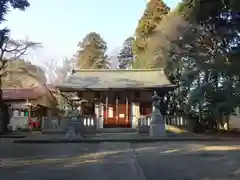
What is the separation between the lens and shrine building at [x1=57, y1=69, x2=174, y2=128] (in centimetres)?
2836

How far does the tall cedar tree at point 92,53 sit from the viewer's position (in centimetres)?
5269

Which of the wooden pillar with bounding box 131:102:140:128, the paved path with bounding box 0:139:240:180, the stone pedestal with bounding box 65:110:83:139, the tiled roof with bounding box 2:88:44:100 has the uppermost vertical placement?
the tiled roof with bounding box 2:88:44:100

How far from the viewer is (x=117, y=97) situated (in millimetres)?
29734

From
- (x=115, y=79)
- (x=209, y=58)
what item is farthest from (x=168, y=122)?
(x=115, y=79)

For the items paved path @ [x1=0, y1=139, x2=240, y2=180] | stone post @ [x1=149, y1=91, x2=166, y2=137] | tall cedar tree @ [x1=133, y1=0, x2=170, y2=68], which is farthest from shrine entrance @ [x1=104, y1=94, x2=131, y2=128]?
paved path @ [x1=0, y1=139, x2=240, y2=180]

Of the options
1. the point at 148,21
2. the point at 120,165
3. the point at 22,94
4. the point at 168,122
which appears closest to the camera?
the point at 120,165

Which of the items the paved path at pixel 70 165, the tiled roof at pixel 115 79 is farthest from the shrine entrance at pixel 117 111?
the paved path at pixel 70 165

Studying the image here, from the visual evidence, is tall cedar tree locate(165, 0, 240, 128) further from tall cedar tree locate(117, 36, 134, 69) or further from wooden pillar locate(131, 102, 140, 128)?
tall cedar tree locate(117, 36, 134, 69)

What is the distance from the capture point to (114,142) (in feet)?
61.2

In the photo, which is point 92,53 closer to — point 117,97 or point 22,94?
point 22,94

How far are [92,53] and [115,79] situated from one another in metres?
22.2

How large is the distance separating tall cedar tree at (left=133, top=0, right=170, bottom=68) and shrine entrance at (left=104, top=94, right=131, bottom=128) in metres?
8.57

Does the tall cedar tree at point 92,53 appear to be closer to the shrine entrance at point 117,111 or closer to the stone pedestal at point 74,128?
the shrine entrance at point 117,111

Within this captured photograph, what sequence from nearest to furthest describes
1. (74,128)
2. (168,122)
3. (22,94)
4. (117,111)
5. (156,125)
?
1. (74,128)
2. (156,125)
3. (168,122)
4. (117,111)
5. (22,94)
